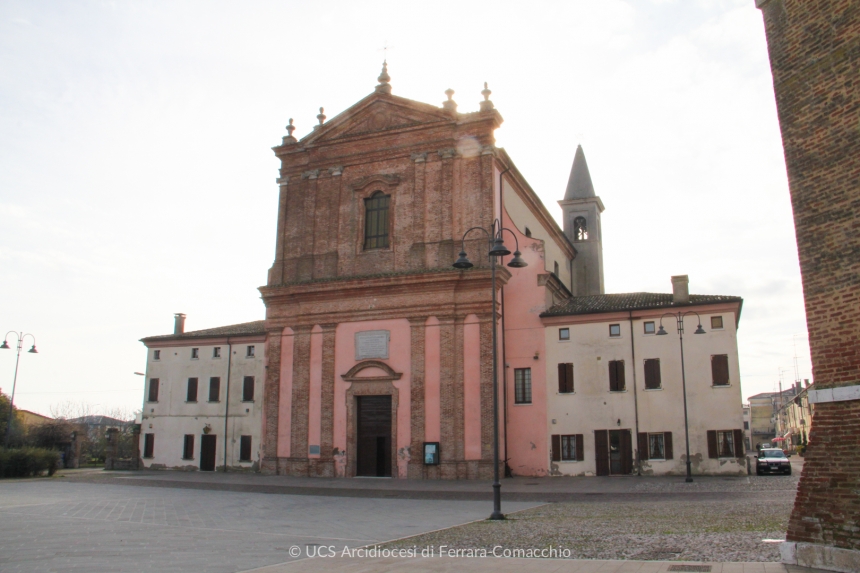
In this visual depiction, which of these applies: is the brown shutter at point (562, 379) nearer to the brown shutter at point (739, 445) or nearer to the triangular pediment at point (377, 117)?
the brown shutter at point (739, 445)

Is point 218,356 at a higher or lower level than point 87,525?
higher

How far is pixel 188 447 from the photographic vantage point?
36.3 metres

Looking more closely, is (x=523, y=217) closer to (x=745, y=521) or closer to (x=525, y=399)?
(x=525, y=399)

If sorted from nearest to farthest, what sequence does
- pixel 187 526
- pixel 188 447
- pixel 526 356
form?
pixel 187 526 < pixel 526 356 < pixel 188 447

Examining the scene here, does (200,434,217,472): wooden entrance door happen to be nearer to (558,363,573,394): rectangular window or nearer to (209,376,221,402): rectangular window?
(209,376,221,402): rectangular window

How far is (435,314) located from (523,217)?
855cm

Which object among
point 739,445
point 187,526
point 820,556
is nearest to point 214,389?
point 187,526

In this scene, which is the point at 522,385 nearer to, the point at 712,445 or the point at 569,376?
the point at 569,376

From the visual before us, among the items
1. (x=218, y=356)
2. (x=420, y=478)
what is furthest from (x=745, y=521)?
(x=218, y=356)

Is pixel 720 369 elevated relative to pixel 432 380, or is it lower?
elevated

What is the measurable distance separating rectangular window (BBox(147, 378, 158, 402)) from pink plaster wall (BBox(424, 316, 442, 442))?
18510 mm

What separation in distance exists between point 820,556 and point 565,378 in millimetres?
21368

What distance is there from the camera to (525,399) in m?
29.6

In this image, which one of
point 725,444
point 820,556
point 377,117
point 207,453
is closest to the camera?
→ point 820,556
